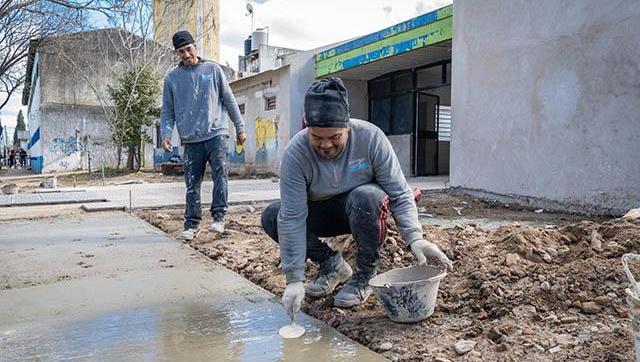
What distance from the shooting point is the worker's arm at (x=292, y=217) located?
215 centimetres

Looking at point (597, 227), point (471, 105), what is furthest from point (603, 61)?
point (597, 227)

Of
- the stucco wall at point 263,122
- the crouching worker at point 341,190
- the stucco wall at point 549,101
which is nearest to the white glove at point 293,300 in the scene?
the crouching worker at point 341,190

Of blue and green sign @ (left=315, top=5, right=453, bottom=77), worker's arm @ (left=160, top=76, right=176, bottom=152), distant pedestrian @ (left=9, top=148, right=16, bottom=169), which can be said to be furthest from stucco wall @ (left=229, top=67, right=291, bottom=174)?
distant pedestrian @ (left=9, top=148, right=16, bottom=169)

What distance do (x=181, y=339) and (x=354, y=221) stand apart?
86 cm

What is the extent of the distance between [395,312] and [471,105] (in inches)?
230

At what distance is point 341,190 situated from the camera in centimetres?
235

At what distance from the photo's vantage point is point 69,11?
12336mm

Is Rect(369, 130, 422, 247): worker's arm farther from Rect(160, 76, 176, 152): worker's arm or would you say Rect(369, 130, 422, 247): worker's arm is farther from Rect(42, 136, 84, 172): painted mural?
Rect(42, 136, 84, 172): painted mural

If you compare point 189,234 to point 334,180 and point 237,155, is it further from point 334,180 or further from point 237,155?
point 237,155

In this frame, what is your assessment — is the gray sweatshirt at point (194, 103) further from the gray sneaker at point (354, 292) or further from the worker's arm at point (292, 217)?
the gray sneaker at point (354, 292)

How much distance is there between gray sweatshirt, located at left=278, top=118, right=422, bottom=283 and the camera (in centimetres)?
218

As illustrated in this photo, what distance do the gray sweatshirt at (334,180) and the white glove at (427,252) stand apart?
0.06 m

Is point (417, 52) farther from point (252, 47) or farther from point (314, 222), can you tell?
point (252, 47)

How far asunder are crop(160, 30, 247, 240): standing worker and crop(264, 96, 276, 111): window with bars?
1060 cm
